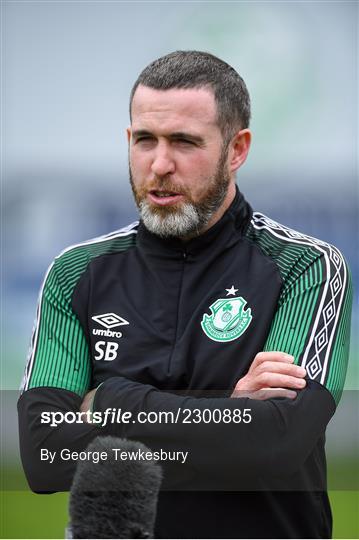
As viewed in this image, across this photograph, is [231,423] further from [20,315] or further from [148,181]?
[20,315]

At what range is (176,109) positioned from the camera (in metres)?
1.92

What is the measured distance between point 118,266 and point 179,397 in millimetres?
447

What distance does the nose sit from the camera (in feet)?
6.22

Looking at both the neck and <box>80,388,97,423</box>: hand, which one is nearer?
<box>80,388,97,423</box>: hand

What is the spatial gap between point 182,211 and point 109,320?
1.06ft

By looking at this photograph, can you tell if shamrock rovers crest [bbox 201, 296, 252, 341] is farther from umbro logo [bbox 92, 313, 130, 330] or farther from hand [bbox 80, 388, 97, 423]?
hand [bbox 80, 388, 97, 423]

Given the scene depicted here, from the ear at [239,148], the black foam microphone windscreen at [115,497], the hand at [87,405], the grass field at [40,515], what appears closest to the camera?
the black foam microphone windscreen at [115,497]

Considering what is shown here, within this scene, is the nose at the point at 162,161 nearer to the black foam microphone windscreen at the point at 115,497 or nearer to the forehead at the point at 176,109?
the forehead at the point at 176,109

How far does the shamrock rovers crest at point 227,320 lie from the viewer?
189cm

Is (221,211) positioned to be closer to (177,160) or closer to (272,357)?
(177,160)

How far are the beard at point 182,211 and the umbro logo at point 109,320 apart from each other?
0.77ft

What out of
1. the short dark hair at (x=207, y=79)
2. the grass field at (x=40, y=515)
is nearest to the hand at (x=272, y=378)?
the short dark hair at (x=207, y=79)

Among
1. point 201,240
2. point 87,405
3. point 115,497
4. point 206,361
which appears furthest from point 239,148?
point 115,497

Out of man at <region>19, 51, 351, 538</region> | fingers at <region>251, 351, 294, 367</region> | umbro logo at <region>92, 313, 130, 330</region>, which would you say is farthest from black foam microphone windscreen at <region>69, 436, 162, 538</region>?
umbro logo at <region>92, 313, 130, 330</region>
